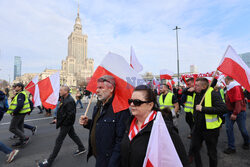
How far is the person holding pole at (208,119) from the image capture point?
97.3 inches

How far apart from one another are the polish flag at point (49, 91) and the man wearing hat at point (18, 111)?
1.83 feet

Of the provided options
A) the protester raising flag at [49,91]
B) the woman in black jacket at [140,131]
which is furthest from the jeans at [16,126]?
the woman in black jacket at [140,131]

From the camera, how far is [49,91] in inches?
169

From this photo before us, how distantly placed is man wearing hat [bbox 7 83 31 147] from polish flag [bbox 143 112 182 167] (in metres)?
4.45

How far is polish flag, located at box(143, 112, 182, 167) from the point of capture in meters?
1.04

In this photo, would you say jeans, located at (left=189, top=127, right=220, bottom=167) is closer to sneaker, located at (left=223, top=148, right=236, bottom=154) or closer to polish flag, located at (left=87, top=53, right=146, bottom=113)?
sneaker, located at (left=223, top=148, right=236, bottom=154)

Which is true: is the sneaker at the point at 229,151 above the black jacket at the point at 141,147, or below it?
below

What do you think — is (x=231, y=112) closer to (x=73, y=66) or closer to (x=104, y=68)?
(x=104, y=68)

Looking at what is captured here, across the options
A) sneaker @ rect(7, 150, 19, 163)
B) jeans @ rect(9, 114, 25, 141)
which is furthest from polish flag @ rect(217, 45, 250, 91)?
jeans @ rect(9, 114, 25, 141)

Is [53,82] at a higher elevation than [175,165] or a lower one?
higher

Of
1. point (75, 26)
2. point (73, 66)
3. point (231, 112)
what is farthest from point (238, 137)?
point (75, 26)

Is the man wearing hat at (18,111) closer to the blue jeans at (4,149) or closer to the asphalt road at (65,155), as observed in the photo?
the asphalt road at (65,155)

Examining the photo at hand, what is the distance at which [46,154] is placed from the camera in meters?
3.74

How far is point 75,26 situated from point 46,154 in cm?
14704
